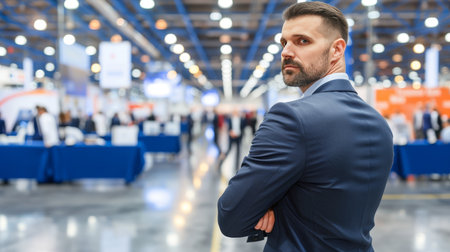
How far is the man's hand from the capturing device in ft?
3.43

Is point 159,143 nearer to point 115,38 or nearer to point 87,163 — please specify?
point 87,163

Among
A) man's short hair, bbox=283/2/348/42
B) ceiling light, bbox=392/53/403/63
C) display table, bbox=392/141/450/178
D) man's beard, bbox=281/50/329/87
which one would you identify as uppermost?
ceiling light, bbox=392/53/403/63

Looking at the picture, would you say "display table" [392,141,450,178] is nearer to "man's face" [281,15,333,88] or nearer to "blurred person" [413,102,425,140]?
"blurred person" [413,102,425,140]

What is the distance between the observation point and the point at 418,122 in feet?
44.0

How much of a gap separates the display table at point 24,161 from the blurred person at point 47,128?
17 centimetres

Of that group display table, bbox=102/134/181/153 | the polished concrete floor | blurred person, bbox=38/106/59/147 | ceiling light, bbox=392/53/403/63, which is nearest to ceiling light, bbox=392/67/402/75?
ceiling light, bbox=392/53/403/63

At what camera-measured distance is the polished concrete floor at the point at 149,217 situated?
14.8 feet

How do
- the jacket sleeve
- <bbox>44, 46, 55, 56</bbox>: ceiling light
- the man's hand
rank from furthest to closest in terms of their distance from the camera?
<bbox>44, 46, 55, 56</bbox>: ceiling light < the man's hand < the jacket sleeve

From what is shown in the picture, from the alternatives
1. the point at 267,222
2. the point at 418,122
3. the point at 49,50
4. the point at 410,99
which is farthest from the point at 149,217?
the point at 49,50

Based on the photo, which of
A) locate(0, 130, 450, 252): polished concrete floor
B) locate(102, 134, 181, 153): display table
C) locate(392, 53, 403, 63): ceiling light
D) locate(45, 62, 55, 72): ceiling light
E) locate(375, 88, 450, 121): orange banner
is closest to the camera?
locate(0, 130, 450, 252): polished concrete floor

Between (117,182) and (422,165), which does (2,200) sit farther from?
(422,165)

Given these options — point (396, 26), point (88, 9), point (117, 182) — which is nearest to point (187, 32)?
point (88, 9)

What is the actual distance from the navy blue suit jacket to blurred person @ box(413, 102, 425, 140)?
1298 cm

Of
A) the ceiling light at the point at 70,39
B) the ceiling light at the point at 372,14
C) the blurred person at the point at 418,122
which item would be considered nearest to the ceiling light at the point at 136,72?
the ceiling light at the point at 70,39
